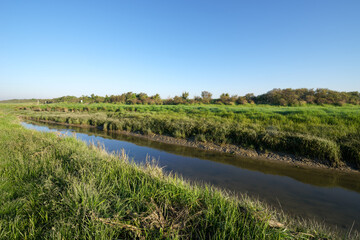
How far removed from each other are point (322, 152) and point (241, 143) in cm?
421

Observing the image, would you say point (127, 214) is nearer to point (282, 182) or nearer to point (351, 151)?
point (282, 182)

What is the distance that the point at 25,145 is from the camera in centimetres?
634

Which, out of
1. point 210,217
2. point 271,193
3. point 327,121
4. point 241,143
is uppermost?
point 327,121

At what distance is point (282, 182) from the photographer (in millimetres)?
6723

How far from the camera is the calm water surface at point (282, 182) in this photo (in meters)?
4.87

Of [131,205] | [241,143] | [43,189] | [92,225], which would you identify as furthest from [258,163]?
[43,189]

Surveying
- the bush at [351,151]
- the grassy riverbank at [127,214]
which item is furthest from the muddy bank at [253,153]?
the grassy riverbank at [127,214]

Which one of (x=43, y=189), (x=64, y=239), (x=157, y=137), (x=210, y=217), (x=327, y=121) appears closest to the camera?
(x=64, y=239)

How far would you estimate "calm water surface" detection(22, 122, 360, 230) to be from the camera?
4871 mm

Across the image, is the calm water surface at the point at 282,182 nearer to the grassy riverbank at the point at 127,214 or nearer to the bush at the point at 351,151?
the bush at the point at 351,151

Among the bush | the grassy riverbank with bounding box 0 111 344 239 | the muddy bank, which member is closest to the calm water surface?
the muddy bank

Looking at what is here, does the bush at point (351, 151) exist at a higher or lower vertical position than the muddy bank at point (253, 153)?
higher

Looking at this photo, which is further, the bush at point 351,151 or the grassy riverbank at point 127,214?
the bush at point 351,151

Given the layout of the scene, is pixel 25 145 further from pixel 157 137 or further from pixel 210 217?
pixel 157 137
